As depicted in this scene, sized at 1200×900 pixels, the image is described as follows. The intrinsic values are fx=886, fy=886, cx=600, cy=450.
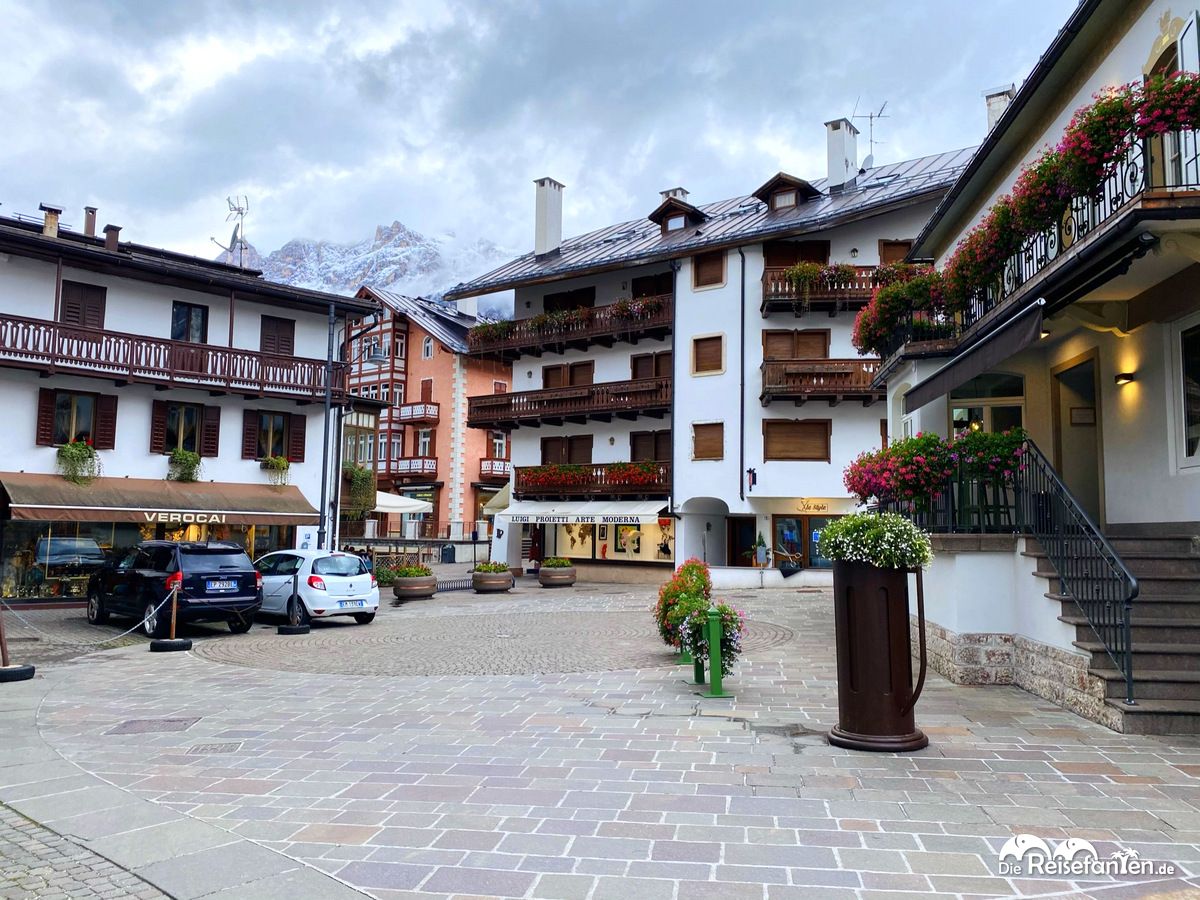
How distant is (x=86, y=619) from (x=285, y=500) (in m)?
8.51

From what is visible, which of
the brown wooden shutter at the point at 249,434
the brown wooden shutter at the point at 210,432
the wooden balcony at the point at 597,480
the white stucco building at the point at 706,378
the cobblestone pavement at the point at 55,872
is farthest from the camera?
the wooden balcony at the point at 597,480

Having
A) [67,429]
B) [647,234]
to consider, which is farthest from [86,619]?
[647,234]

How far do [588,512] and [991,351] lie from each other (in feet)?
80.1

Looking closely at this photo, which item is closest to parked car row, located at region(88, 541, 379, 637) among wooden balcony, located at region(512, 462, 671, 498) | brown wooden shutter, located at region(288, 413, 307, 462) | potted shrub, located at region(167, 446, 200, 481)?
potted shrub, located at region(167, 446, 200, 481)

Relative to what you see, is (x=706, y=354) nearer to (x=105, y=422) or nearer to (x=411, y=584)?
(x=411, y=584)

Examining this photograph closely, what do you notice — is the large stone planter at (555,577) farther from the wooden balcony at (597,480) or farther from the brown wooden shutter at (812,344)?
the brown wooden shutter at (812,344)

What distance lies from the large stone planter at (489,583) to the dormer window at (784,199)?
1813 cm

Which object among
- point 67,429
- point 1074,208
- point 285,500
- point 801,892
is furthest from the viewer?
point 285,500

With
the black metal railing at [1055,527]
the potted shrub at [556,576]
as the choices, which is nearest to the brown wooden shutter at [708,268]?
the potted shrub at [556,576]

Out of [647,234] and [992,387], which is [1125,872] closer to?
[992,387]

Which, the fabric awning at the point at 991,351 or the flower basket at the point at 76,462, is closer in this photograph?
the fabric awning at the point at 991,351

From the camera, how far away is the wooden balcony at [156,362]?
75.4 ft

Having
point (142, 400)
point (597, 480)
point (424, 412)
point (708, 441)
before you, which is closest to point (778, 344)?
point (708, 441)

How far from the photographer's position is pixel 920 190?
1146 inches
